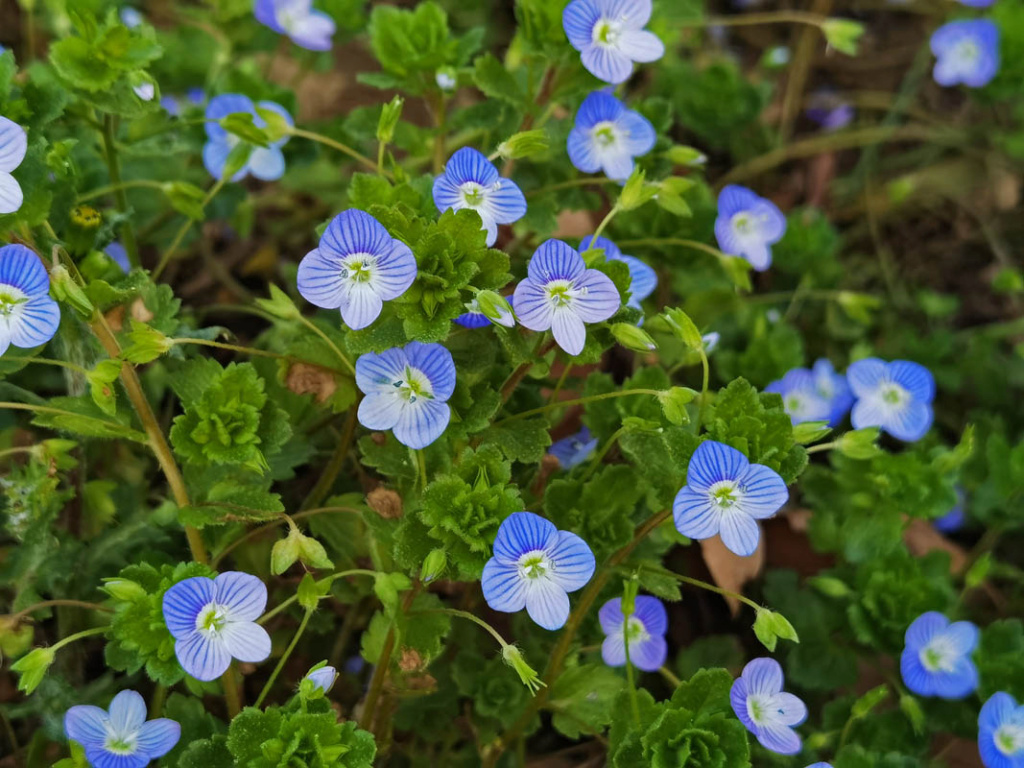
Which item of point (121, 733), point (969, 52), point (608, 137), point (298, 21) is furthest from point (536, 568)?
point (969, 52)

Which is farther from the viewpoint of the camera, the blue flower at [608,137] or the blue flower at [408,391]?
the blue flower at [608,137]

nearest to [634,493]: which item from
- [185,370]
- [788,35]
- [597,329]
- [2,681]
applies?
[597,329]

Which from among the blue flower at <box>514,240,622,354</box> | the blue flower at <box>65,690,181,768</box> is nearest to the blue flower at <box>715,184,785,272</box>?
the blue flower at <box>514,240,622,354</box>

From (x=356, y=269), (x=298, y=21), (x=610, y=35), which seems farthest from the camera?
(x=298, y=21)

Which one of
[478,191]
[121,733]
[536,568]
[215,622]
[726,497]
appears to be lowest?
[121,733]

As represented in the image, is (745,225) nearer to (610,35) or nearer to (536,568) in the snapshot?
(610,35)

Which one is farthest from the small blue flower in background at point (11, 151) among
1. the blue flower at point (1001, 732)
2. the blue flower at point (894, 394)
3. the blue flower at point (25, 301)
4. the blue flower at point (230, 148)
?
the blue flower at point (1001, 732)

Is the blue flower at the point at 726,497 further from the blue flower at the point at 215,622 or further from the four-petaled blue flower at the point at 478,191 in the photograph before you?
the blue flower at the point at 215,622
